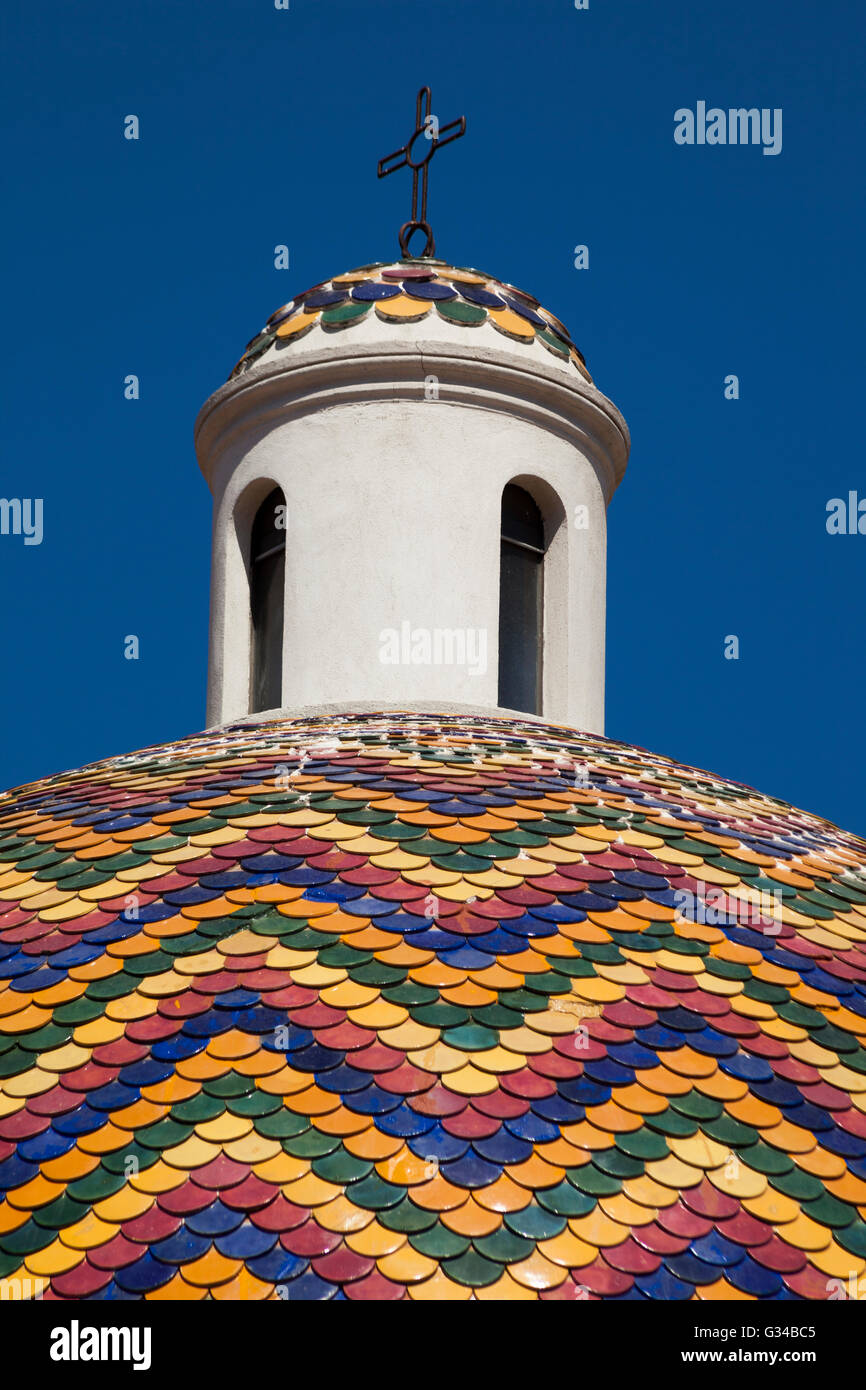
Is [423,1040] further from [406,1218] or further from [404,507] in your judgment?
[404,507]

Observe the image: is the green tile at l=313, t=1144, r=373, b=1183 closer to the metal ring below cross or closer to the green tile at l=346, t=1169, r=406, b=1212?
the green tile at l=346, t=1169, r=406, b=1212

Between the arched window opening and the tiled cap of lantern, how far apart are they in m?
1.04

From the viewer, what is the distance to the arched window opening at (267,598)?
13438 mm

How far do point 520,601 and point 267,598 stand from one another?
166cm

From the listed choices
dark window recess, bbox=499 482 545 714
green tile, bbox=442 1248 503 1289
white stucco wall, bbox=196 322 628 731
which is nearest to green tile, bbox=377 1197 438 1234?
green tile, bbox=442 1248 503 1289

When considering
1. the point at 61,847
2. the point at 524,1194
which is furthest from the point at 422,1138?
the point at 61,847

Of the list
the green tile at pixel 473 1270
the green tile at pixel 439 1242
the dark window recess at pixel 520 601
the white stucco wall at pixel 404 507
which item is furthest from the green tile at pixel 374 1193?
the dark window recess at pixel 520 601

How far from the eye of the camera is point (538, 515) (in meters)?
13.8

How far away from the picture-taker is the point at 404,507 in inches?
518

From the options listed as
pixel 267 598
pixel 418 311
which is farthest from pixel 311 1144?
pixel 418 311

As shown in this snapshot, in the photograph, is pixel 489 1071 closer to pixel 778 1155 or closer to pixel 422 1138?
pixel 422 1138

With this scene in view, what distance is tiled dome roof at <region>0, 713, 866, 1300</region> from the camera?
7504 millimetres

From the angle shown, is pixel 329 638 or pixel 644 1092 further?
pixel 329 638
